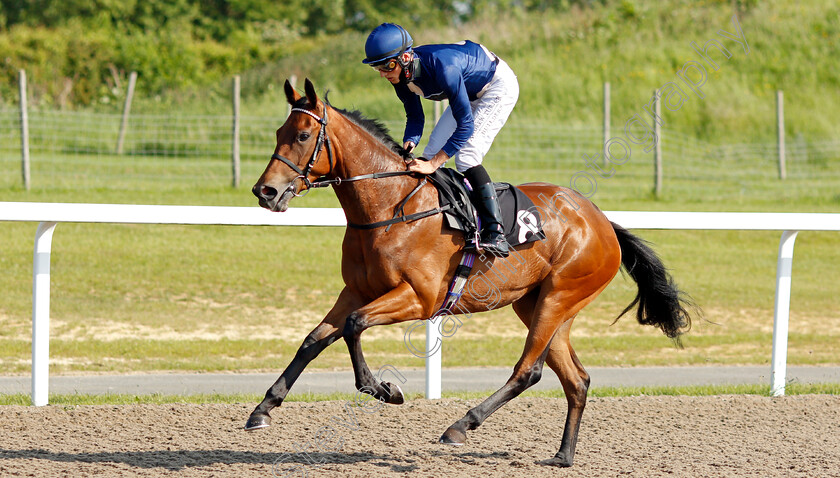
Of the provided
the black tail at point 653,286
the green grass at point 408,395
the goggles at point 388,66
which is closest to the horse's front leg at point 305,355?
the goggles at point 388,66

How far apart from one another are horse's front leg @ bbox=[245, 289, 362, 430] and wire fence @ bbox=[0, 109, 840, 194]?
31.3 feet

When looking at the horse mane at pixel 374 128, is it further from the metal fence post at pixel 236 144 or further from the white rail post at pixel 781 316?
→ the metal fence post at pixel 236 144

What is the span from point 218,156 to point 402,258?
11.5 m

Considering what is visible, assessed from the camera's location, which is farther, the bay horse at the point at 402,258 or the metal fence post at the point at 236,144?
the metal fence post at the point at 236,144

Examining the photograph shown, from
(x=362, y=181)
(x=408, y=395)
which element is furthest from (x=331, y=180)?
(x=408, y=395)

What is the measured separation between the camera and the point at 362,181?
4.47 meters

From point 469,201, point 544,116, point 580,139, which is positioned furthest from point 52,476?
point 544,116

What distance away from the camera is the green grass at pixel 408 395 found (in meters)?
5.80

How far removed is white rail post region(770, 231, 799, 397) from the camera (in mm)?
6230

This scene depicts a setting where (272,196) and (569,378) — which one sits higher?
(272,196)

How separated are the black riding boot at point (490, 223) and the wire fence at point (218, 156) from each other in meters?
9.11

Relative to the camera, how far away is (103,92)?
2267cm

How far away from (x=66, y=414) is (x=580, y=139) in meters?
12.4

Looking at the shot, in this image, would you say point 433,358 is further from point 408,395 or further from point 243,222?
point 243,222
